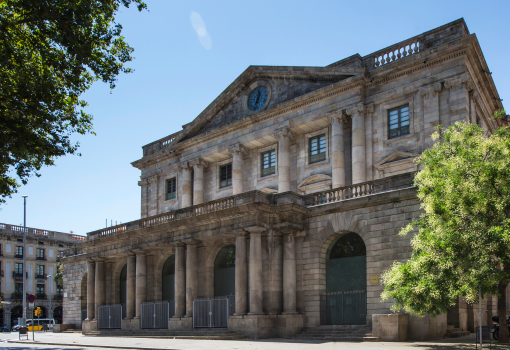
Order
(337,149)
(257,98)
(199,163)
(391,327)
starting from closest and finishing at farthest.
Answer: (391,327) → (337,149) → (257,98) → (199,163)

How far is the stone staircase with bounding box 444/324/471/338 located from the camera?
21.8 meters

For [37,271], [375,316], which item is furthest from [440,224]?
[37,271]

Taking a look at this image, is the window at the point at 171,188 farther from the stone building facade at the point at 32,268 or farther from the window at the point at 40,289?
the window at the point at 40,289

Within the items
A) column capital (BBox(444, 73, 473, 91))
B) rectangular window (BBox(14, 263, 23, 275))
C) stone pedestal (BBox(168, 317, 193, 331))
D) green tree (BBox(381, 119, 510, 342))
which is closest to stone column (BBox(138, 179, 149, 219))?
stone pedestal (BBox(168, 317, 193, 331))

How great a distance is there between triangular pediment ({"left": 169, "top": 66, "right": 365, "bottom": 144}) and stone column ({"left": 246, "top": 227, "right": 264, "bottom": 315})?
34.2 ft

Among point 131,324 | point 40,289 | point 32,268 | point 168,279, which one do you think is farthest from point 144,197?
point 40,289

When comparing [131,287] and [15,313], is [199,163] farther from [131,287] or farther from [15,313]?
[15,313]

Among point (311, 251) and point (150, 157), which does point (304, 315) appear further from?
point (150, 157)

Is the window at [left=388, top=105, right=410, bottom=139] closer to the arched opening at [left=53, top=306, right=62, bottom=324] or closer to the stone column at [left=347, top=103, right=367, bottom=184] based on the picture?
the stone column at [left=347, top=103, right=367, bottom=184]

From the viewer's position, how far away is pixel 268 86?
114ft

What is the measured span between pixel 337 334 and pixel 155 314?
1275 centimetres

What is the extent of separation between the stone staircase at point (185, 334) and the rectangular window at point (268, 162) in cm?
1153

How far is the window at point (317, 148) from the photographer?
105 ft

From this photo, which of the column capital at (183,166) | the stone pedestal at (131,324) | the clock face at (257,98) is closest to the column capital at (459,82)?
the clock face at (257,98)
